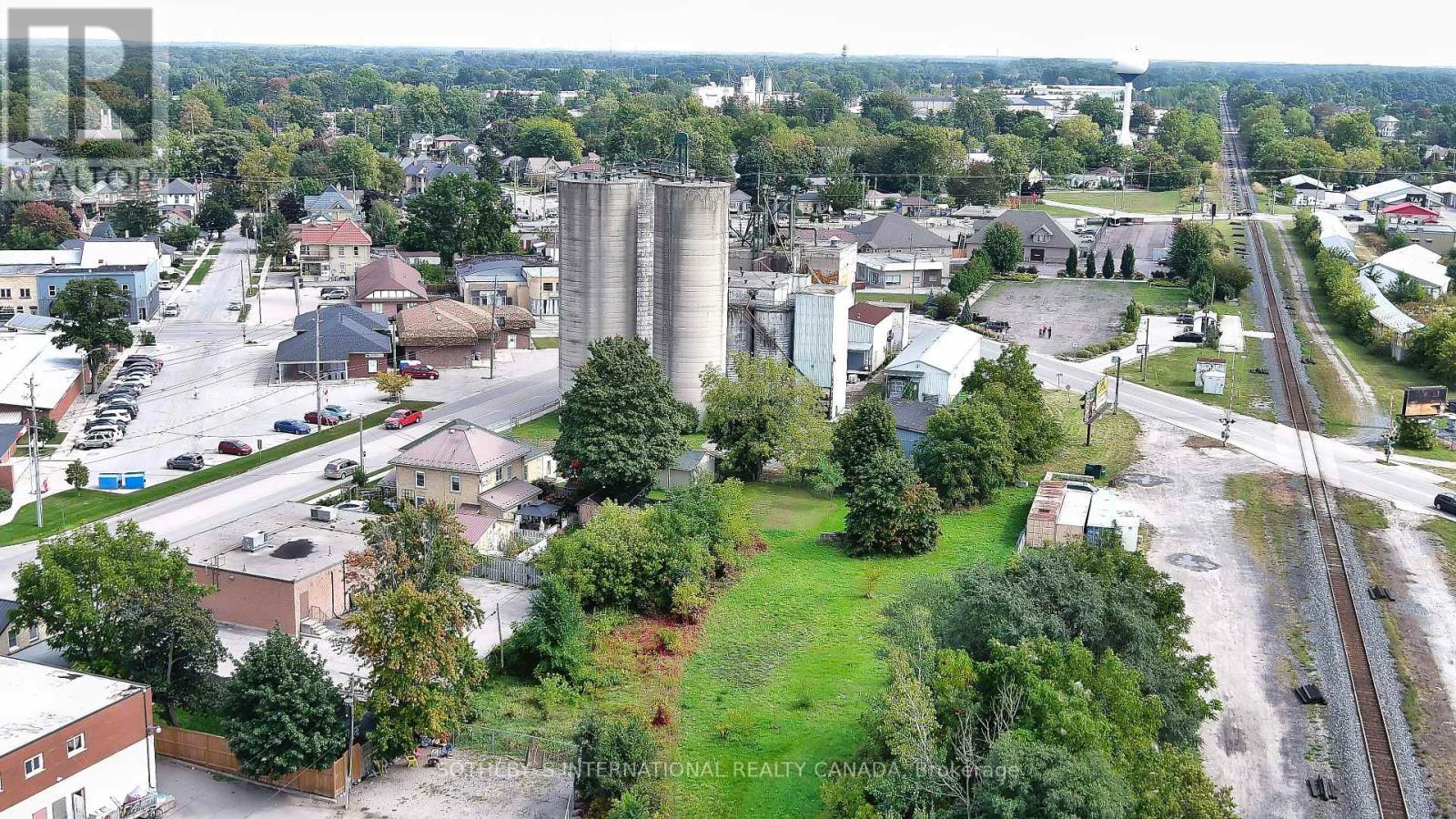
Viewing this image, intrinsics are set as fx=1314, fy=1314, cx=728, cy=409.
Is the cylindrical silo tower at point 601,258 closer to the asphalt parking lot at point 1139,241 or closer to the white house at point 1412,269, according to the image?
the asphalt parking lot at point 1139,241

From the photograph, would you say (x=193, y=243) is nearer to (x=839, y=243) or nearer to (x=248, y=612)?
(x=839, y=243)

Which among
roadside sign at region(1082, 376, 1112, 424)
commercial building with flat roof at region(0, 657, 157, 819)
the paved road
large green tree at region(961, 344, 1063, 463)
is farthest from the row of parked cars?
roadside sign at region(1082, 376, 1112, 424)

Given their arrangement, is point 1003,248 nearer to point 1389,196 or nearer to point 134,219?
point 1389,196

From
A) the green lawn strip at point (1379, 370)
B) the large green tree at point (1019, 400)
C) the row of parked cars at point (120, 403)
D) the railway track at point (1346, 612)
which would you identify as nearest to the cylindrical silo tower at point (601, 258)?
the large green tree at point (1019, 400)

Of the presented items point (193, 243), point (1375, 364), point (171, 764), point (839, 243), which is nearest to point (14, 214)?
point (193, 243)

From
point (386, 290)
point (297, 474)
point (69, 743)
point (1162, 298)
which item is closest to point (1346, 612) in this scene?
point (69, 743)

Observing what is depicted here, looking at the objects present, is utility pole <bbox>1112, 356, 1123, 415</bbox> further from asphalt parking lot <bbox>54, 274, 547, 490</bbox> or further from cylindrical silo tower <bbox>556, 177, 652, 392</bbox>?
asphalt parking lot <bbox>54, 274, 547, 490</bbox>
